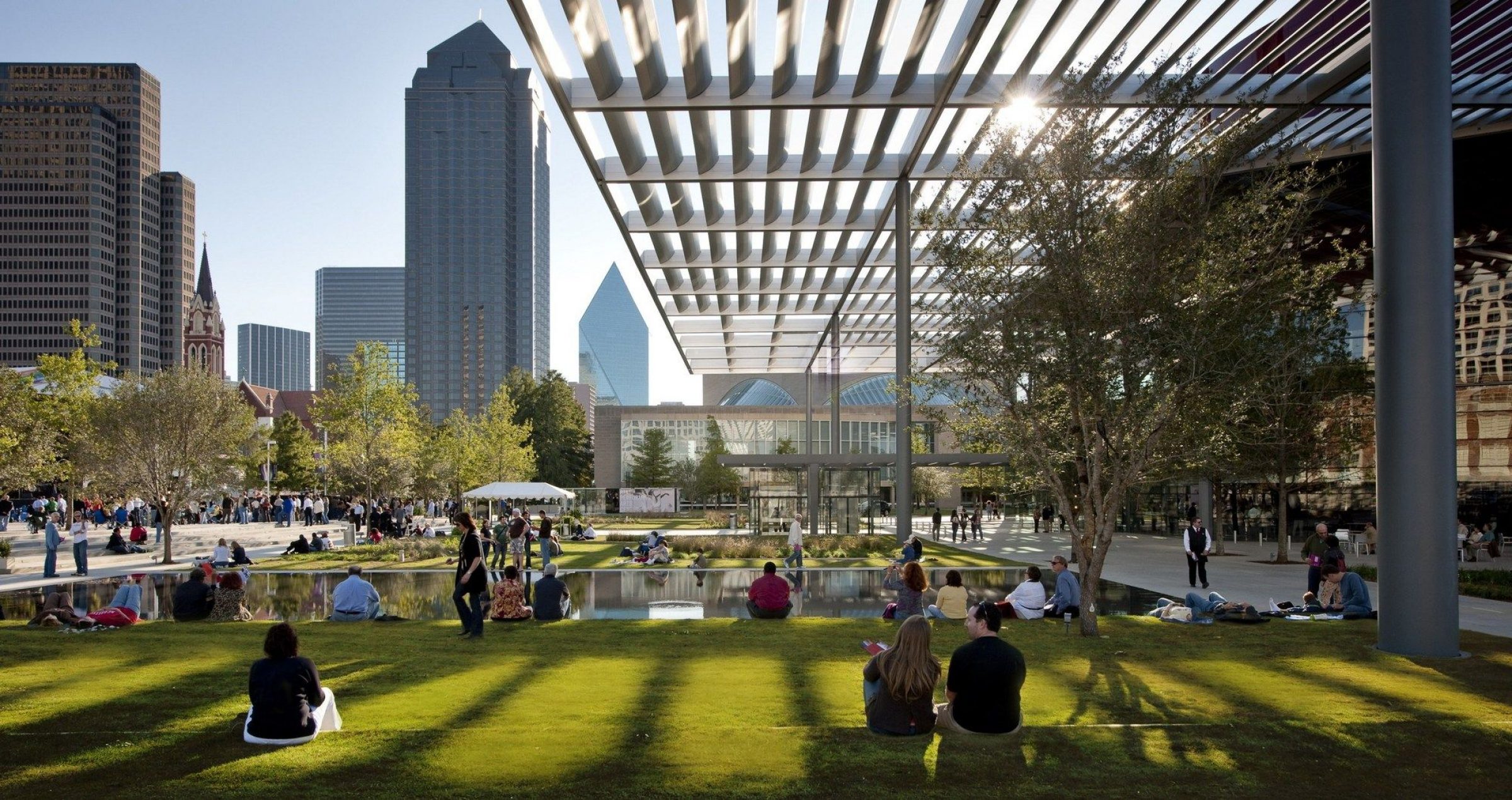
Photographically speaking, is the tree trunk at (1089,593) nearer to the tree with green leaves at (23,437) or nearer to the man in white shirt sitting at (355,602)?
the man in white shirt sitting at (355,602)

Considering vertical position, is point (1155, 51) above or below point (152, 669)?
above

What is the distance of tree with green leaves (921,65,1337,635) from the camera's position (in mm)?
11445

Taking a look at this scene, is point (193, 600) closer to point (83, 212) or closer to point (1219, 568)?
point (1219, 568)

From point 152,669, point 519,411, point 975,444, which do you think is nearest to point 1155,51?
point 975,444

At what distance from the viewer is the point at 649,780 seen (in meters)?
6.21

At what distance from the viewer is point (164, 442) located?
2516 centimetres

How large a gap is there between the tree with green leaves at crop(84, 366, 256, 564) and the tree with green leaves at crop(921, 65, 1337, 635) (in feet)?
67.9

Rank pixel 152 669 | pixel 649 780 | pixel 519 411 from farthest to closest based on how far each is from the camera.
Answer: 1. pixel 519 411
2. pixel 152 669
3. pixel 649 780

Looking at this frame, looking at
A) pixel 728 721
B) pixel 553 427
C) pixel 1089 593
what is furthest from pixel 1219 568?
pixel 553 427

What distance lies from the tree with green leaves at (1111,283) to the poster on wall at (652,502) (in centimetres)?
4860

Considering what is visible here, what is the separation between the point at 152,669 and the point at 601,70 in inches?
432

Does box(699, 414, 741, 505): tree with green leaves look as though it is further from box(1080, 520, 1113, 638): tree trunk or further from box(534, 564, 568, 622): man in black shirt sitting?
box(1080, 520, 1113, 638): tree trunk


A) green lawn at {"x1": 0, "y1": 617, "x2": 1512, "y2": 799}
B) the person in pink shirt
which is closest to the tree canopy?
green lawn at {"x1": 0, "y1": 617, "x2": 1512, "y2": 799}

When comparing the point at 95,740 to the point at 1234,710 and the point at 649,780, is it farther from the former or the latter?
the point at 1234,710
